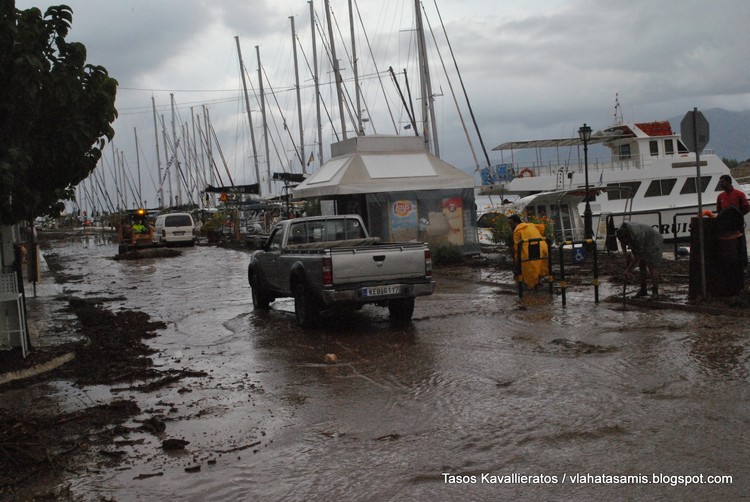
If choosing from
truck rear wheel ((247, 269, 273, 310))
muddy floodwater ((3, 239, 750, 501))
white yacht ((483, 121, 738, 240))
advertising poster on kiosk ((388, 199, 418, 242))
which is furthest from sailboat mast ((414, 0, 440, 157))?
muddy floodwater ((3, 239, 750, 501))

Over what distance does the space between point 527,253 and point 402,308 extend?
392 centimetres

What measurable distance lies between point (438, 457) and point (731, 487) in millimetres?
1917

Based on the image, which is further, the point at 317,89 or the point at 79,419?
the point at 317,89

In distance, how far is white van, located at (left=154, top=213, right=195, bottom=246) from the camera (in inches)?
1642

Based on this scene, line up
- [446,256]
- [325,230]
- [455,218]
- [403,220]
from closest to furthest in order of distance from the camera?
[325,230]
[446,256]
[403,220]
[455,218]

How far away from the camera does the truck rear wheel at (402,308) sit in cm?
1216

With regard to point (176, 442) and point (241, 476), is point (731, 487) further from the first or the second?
point (176, 442)

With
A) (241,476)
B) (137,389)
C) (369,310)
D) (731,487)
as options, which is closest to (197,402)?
(137,389)

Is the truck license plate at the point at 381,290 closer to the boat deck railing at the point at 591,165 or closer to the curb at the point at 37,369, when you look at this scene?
the curb at the point at 37,369

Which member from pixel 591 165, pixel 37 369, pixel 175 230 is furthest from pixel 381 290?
pixel 175 230

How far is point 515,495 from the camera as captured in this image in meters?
Result: 4.67

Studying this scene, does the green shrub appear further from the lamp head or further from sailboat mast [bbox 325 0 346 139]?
sailboat mast [bbox 325 0 346 139]

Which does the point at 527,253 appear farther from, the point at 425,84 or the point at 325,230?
the point at 425,84

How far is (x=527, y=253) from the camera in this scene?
15031 millimetres
